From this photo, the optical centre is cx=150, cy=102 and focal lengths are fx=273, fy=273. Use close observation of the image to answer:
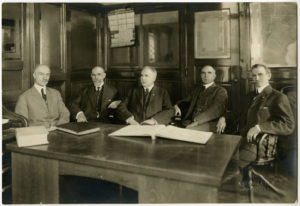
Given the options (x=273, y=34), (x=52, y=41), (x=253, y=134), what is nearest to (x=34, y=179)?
(x=253, y=134)

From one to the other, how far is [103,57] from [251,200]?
135 inches

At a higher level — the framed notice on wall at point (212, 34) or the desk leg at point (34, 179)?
the framed notice on wall at point (212, 34)

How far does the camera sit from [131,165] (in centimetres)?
137

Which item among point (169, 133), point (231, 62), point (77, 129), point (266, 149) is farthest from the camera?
point (231, 62)

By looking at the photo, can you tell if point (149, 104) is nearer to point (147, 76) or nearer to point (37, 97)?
point (147, 76)

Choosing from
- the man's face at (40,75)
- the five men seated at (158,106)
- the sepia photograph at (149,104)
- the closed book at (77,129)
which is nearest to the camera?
the sepia photograph at (149,104)

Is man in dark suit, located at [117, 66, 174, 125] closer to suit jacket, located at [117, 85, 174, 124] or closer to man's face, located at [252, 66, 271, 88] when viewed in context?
suit jacket, located at [117, 85, 174, 124]

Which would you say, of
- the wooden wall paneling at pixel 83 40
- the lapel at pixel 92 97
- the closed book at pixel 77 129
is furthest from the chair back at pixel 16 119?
the wooden wall paneling at pixel 83 40

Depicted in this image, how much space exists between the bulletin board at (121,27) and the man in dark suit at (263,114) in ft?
7.61

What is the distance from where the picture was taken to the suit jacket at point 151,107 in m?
3.20

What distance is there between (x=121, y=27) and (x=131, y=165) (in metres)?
3.38

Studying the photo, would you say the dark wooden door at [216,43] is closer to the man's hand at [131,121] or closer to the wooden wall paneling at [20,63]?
the man's hand at [131,121]

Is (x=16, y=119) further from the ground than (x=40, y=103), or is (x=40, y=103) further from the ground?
(x=40, y=103)

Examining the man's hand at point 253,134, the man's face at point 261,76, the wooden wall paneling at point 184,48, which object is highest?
the wooden wall paneling at point 184,48
